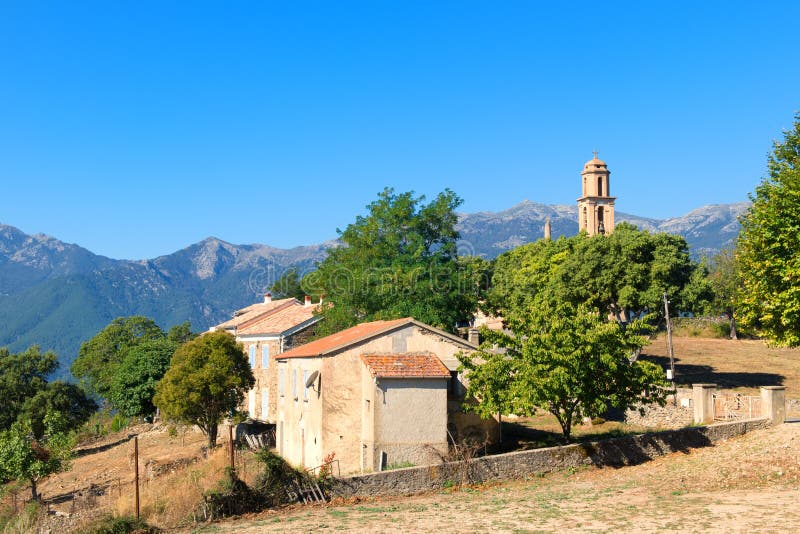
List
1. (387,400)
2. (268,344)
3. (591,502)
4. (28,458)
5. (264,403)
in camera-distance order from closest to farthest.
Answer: (591,502) < (387,400) < (28,458) < (264,403) < (268,344)

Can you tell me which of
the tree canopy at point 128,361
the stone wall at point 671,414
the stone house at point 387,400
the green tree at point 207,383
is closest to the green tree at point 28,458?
the green tree at point 207,383

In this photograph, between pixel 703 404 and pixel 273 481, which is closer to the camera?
pixel 273 481

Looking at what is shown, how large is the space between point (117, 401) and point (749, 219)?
4700 cm

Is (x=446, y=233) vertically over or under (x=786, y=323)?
over

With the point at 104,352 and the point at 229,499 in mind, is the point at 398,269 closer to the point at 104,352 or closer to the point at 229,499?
the point at 229,499

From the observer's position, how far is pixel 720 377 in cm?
5038

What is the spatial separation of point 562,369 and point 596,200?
7549 centimetres

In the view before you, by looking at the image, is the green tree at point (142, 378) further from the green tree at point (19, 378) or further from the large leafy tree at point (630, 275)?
the large leafy tree at point (630, 275)

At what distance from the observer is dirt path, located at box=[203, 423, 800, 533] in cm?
1852

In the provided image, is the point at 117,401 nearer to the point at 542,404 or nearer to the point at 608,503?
the point at 542,404

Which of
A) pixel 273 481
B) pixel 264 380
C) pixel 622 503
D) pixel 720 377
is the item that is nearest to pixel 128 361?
pixel 264 380

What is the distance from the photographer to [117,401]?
5984 cm

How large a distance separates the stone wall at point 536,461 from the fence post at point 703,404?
3690 mm

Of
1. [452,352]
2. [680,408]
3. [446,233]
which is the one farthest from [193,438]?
[680,408]
